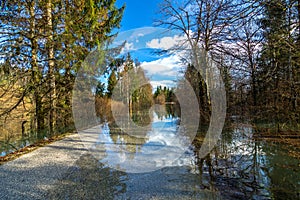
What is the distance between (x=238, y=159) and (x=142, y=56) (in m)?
6.05

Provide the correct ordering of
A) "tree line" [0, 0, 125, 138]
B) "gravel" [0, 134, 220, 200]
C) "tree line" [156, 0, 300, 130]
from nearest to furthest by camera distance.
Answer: "gravel" [0, 134, 220, 200], "tree line" [156, 0, 300, 130], "tree line" [0, 0, 125, 138]

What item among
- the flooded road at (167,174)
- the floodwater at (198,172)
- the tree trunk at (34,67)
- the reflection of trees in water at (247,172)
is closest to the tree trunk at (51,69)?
the tree trunk at (34,67)

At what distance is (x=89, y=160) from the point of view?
11.9 ft

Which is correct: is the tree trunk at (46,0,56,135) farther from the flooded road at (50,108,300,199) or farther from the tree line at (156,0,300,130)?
the tree line at (156,0,300,130)

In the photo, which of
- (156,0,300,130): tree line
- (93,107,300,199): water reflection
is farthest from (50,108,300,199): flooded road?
(156,0,300,130): tree line

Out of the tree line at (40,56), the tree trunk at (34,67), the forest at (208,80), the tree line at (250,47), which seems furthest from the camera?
the tree trunk at (34,67)

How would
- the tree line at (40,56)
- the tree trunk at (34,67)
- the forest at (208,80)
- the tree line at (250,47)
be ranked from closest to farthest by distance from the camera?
1. the tree line at (250,47)
2. the forest at (208,80)
3. the tree line at (40,56)
4. the tree trunk at (34,67)

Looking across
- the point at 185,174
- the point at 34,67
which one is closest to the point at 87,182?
the point at 185,174

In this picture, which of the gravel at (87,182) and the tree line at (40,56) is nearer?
the gravel at (87,182)

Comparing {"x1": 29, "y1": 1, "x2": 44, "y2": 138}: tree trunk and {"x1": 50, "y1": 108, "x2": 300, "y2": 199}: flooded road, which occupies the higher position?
{"x1": 29, "y1": 1, "x2": 44, "y2": 138}: tree trunk

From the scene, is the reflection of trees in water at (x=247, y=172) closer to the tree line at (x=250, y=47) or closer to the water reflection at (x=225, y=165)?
the water reflection at (x=225, y=165)

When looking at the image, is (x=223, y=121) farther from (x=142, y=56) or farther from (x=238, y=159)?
(x=142, y=56)

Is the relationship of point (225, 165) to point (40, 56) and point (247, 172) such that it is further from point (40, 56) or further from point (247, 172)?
point (40, 56)

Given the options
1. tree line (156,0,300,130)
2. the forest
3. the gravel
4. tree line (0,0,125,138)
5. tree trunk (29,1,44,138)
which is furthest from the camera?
tree trunk (29,1,44,138)
